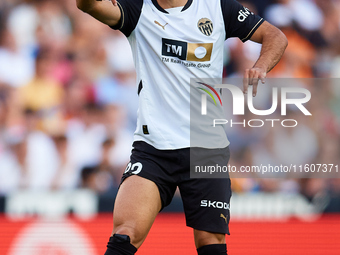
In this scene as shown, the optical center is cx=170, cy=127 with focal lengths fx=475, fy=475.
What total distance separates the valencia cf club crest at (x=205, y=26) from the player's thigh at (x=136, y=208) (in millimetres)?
1074

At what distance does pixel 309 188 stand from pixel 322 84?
1663 mm

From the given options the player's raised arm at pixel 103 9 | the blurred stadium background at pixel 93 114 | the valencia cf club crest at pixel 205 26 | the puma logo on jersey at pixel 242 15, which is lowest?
the blurred stadium background at pixel 93 114

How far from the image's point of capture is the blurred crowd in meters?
6.29

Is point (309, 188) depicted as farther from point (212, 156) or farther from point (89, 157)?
point (212, 156)

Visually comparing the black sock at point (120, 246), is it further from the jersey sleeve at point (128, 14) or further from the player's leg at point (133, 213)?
the jersey sleeve at point (128, 14)

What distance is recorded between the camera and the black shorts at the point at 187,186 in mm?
3064

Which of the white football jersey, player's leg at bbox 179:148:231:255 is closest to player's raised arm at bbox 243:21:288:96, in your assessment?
the white football jersey

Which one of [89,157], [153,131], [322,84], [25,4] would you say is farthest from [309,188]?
[25,4]

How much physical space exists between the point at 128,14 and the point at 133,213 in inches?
50.5

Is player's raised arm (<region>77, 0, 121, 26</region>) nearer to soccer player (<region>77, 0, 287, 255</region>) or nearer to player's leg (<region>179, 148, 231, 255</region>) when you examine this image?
soccer player (<region>77, 0, 287, 255</region>)

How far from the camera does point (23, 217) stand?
17.0ft

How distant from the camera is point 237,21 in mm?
3326

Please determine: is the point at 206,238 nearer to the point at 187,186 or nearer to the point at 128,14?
the point at 187,186

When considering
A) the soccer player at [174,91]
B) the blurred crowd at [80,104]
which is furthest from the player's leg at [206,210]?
the blurred crowd at [80,104]
